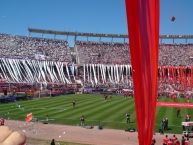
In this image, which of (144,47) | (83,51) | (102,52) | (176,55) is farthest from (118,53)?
(144,47)

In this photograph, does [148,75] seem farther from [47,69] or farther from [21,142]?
[47,69]

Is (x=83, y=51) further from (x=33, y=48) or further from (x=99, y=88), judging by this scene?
(x=99, y=88)

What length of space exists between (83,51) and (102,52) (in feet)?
21.2

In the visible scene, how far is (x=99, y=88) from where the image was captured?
8612cm

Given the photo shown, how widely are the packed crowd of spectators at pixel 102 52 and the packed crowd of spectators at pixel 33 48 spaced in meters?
4.34

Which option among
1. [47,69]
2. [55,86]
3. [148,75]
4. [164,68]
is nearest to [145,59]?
[148,75]

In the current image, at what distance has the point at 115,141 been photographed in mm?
28984

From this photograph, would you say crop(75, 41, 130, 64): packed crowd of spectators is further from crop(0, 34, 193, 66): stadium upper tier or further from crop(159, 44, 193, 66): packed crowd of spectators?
crop(159, 44, 193, 66): packed crowd of spectators

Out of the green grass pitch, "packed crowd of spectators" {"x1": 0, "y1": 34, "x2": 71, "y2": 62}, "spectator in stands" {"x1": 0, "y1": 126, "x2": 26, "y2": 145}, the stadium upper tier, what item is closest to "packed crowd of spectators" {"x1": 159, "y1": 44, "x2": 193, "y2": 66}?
the stadium upper tier

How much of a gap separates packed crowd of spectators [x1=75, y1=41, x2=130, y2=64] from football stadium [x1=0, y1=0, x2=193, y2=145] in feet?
0.91

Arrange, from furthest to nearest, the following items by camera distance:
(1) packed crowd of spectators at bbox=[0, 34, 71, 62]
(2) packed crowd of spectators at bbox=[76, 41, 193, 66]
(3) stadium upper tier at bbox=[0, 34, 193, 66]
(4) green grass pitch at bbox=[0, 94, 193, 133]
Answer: (2) packed crowd of spectators at bbox=[76, 41, 193, 66] < (3) stadium upper tier at bbox=[0, 34, 193, 66] < (1) packed crowd of spectators at bbox=[0, 34, 71, 62] < (4) green grass pitch at bbox=[0, 94, 193, 133]

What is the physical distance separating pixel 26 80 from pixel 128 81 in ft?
92.6

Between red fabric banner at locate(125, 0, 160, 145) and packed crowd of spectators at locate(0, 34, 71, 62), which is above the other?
packed crowd of spectators at locate(0, 34, 71, 62)

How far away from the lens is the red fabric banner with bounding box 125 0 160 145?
703 cm
